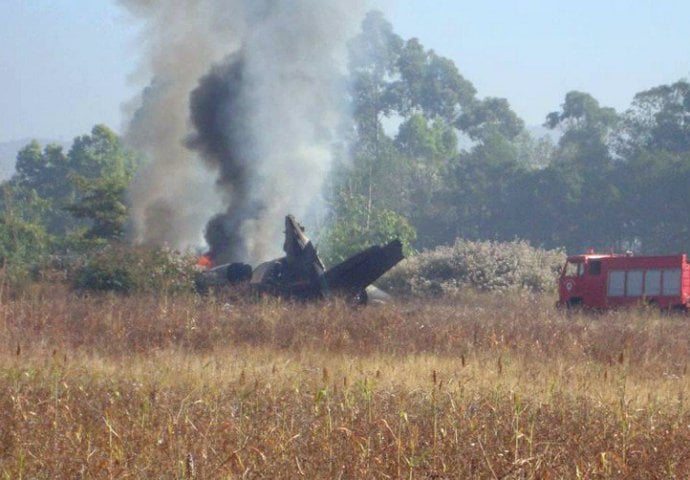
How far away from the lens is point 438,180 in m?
71.4

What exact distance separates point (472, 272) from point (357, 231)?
26.3ft

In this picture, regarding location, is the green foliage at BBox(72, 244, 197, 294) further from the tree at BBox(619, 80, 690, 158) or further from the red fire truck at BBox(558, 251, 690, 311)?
the tree at BBox(619, 80, 690, 158)

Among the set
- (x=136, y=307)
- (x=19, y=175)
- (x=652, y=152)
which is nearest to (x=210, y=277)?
(x=136, y=307)

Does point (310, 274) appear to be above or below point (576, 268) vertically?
below

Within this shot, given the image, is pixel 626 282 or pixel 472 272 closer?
pixel 626 282

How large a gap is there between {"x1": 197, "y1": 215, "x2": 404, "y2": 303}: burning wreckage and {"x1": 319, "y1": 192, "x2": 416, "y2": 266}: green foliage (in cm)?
1361

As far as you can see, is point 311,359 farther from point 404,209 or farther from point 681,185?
point 404,209

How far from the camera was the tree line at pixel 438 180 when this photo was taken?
155 feet

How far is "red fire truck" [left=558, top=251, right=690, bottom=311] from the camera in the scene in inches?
1147

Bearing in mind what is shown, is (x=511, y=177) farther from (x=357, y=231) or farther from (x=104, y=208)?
(x=104, y=208)

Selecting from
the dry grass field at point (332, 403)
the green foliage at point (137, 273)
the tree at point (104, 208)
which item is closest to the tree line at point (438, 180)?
the tree at point (104, 208)

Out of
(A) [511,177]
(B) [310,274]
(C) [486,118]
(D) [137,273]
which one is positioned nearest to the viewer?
(D) [137,273]

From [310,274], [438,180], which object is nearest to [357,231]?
[310,274]

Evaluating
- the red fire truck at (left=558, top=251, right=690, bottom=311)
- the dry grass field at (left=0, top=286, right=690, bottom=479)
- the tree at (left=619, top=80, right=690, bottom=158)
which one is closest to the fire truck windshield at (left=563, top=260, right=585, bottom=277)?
the red fire truck at (left=558, top=251, right=690, bottom=311)
